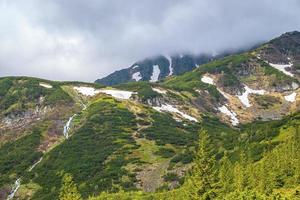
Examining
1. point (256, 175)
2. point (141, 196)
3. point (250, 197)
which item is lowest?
point (141, 196)

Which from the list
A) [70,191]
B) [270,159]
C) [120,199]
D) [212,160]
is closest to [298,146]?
[270,159]

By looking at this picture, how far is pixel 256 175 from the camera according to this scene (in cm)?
12594

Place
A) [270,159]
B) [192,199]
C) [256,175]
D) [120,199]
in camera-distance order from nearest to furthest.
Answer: [192,199] < [256,175] < [270,159] < [120,199]

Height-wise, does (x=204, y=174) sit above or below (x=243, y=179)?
above

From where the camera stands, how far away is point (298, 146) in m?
144

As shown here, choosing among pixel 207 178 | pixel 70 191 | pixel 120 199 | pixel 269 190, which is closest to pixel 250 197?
pixel 207 178

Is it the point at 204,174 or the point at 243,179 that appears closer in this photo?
the point at 204,174

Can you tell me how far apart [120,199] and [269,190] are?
76.0m

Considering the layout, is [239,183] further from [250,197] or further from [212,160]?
[250,197]

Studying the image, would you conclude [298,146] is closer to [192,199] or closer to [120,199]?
[120,199]

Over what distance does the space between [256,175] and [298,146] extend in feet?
79.4

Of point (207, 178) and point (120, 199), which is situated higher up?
point (207, 178)

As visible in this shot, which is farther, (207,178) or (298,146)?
(298,146)

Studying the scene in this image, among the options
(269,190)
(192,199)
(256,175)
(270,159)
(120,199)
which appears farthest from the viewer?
(120,199)
